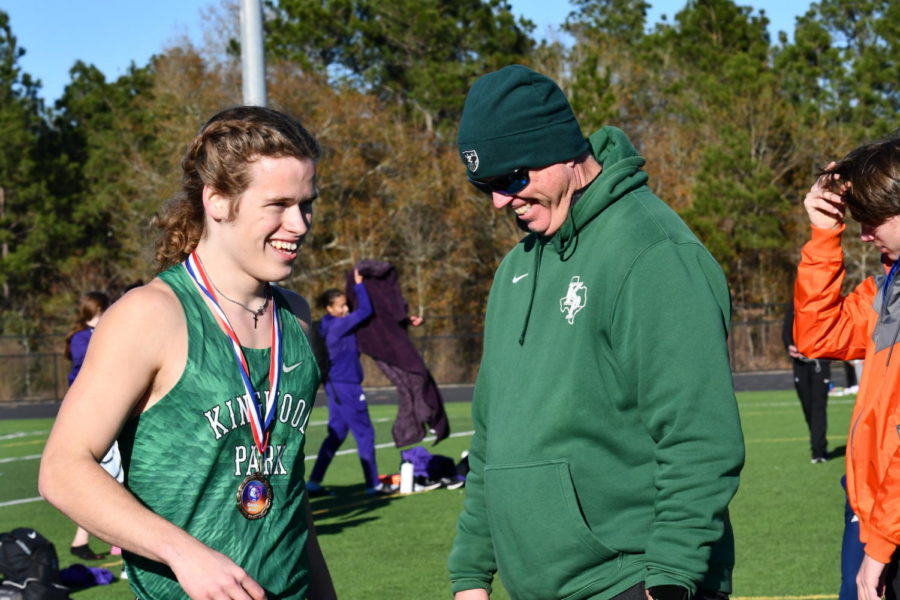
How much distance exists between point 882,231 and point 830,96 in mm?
36851

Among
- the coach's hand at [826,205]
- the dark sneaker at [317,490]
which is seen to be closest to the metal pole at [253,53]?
the dark sneaker at [317,490]

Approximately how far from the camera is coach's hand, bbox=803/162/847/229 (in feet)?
13.2

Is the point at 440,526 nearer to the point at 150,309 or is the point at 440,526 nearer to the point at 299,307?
the point at 299,307

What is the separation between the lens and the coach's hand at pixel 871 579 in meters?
3.76

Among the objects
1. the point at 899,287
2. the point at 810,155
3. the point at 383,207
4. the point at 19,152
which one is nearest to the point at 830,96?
the point at 810,155

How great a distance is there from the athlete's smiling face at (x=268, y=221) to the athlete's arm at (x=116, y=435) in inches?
9.2

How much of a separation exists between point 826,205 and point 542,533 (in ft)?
5.61

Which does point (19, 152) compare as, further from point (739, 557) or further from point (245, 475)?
point (245, 475)

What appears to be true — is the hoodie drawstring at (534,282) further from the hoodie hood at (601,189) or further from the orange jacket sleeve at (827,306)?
the orange jacket sleeve at (827,306)

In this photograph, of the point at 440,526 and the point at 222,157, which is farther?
the point at 440,526

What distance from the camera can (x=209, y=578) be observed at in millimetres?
2406

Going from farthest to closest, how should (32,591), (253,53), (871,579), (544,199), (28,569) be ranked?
(253,53)
(28,569)
(32,591)
(871,579)
(544,199)

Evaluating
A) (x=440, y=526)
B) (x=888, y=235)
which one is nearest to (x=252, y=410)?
(x=888, y=235)

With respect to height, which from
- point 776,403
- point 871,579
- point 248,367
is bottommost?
point 776,403
